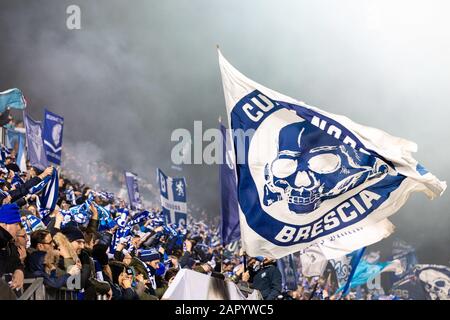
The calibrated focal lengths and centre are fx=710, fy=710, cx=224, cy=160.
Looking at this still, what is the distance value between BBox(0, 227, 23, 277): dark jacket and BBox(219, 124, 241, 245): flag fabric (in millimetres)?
3581

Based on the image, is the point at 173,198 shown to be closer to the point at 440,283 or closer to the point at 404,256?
the point at 440,283

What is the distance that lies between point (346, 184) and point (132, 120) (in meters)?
28.1

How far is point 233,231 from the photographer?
8648 mm

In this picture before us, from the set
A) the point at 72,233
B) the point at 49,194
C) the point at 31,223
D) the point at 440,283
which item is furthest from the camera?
the point at 440,283

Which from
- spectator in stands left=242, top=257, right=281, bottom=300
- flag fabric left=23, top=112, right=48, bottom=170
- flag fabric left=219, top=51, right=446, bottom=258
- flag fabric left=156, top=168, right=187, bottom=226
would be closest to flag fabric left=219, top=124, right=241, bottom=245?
spectator in stands left=242, top=257, right=281, bottom=300

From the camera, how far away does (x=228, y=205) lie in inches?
340

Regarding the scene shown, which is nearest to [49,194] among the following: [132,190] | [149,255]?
[149,255]

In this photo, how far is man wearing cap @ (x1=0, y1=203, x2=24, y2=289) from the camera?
5105 millimetres

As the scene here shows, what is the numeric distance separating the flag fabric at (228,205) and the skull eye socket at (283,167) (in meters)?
1.30

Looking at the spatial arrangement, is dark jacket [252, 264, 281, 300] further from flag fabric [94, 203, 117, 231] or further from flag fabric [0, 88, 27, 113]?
flag fabric [0, 88, 27, 113]

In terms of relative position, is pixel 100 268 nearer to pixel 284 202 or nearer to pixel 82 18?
pixel 284 202

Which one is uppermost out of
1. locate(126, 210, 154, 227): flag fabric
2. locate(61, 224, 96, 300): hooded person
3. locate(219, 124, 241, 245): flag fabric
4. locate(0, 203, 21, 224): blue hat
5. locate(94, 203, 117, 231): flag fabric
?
locate(0, 203, 21, 224): blue hat

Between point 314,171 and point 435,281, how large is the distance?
1645 cm
